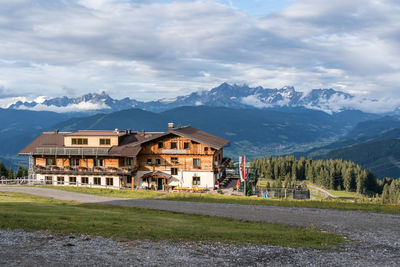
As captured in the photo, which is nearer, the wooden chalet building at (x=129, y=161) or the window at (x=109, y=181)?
the wooden chalet building at (x=129, y=161)

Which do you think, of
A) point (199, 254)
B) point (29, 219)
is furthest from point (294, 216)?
point (29, 219)

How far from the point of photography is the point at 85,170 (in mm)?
77188

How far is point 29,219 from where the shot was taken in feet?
101

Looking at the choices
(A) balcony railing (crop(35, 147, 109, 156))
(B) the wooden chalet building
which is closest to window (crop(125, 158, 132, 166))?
(B) the wooden chalet building

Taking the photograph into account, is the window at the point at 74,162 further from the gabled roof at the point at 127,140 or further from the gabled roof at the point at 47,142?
the gabled roof at the point at 47,142

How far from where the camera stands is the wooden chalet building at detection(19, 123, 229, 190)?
74312 millimetres

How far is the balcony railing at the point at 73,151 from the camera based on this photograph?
76.1 meters

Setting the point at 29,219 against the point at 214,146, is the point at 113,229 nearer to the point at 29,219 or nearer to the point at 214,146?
the point at 29,219

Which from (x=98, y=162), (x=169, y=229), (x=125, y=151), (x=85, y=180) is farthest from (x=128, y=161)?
(x=169, y=229)

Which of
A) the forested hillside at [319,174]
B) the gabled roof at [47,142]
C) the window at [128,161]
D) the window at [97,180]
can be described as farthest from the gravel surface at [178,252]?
the forested hillside at [319,174]

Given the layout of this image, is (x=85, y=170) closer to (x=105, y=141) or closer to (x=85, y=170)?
(x=85, y=170)

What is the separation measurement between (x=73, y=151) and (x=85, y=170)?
4.59 meters

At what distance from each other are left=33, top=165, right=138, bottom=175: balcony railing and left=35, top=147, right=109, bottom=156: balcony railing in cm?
294

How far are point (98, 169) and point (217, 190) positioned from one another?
2497 cm
